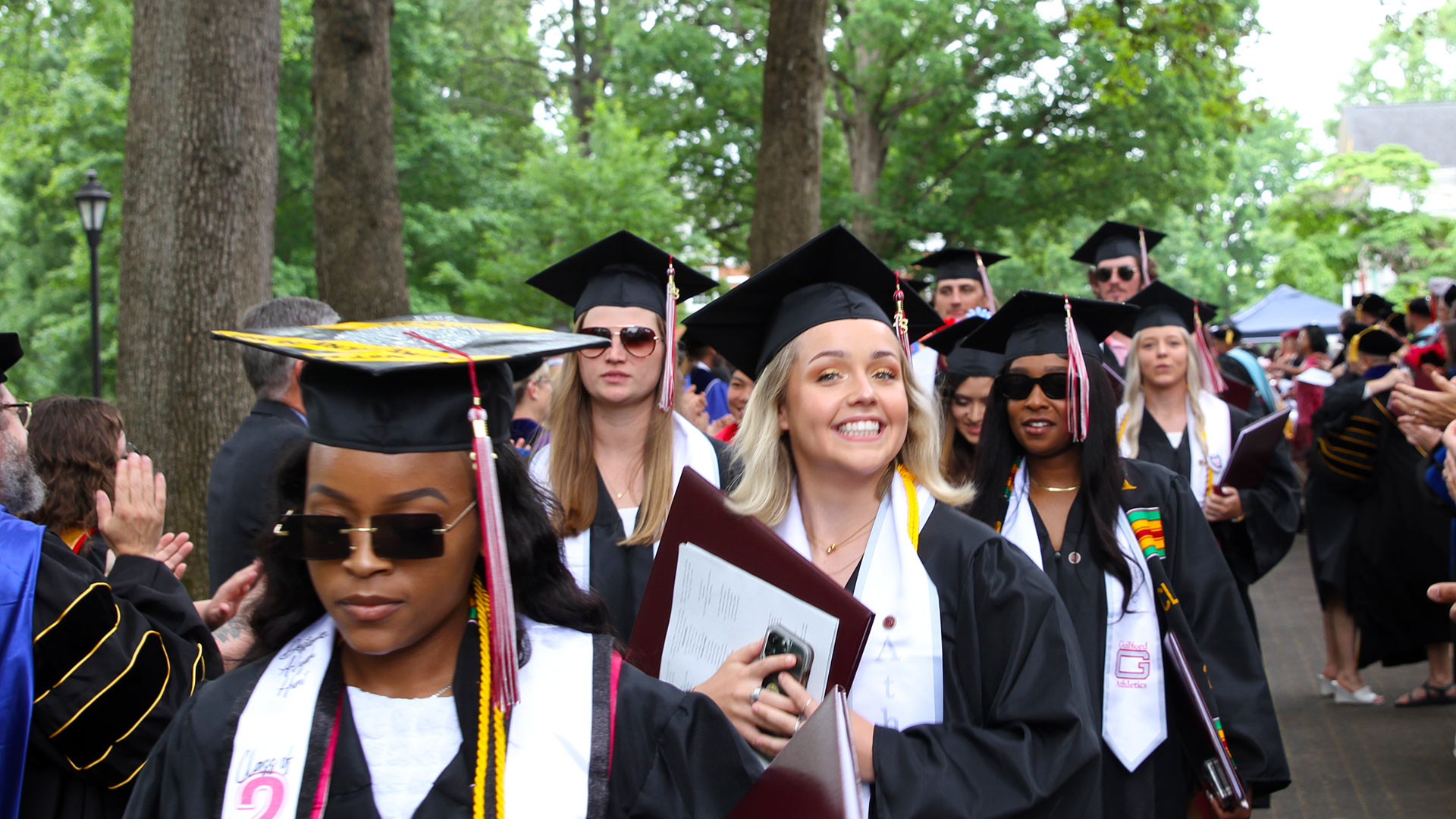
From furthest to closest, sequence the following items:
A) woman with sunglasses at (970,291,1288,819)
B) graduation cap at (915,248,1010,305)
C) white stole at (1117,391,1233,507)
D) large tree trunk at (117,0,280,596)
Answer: graduation cap at (915,248,1010,305), large tree trunk at (117,0,280,596), white stole at (1117,391,1233,507), woman with sunglasses at (970,291,1288,819)

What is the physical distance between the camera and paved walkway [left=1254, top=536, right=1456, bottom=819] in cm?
560

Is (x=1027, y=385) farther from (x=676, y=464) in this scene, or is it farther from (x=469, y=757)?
(x=469, y=757)

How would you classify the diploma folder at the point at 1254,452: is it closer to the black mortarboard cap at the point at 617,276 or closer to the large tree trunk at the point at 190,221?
the black mortarboard cap at the point at 617,276

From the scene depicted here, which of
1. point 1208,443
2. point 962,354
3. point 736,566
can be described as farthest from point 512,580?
point 1208,443

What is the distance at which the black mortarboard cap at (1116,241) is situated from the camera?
7961 millimetres

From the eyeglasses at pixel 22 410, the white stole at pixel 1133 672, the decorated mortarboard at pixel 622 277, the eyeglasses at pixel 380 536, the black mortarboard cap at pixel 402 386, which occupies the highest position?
the decorated mortarboard at pixel 622 277

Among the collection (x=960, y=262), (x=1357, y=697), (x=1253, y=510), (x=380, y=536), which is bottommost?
(x=1357, y=697)

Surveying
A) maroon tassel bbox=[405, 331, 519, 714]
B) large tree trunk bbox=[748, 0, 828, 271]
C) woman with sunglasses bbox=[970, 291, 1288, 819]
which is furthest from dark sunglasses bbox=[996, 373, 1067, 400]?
large tree trunk bbox=[748, 0, 828, 271]

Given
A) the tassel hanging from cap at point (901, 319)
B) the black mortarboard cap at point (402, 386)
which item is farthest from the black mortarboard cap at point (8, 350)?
the tassel hanging from cap at point (901, 319)

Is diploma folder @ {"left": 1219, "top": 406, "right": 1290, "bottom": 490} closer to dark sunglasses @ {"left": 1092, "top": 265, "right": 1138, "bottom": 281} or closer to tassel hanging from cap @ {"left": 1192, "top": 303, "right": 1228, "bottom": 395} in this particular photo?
tassel hanging from cap @ {"left": 1192, "top": 303, "right": 1228, "bottom": 395}

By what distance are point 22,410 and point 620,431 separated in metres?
1.73

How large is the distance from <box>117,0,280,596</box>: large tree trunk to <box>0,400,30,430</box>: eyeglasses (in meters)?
2.54

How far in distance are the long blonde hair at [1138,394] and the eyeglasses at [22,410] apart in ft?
14.2

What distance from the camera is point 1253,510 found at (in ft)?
17.8
